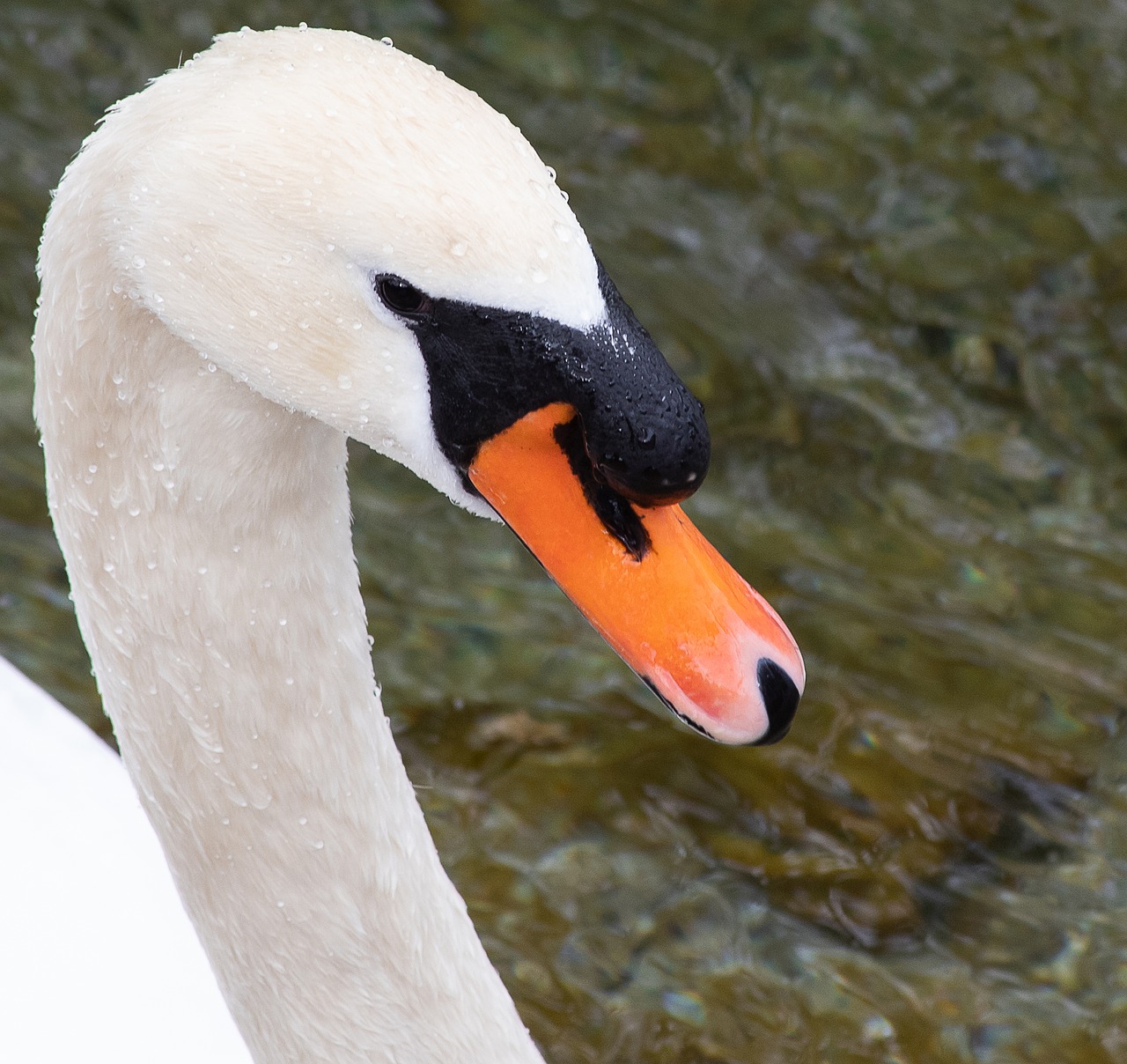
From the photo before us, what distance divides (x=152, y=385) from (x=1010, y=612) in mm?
2831

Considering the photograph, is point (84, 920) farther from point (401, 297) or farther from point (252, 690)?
point (401, 297)

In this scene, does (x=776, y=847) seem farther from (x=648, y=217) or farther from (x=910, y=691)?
(x=648, y=217)

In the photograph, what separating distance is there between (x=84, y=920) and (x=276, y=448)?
1441 mm

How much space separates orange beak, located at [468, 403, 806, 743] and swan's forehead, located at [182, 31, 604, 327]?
0.84ft

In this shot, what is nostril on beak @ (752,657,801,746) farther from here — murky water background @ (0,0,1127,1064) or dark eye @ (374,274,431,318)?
murky water background @ (0,0,1127,1064)

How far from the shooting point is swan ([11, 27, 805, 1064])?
6.00 feet

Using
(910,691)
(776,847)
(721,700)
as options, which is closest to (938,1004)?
(776,847)

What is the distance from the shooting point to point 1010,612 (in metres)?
4.41

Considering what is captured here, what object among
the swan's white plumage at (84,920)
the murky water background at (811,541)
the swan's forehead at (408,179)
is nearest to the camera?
the swan's forehead at (408,179)

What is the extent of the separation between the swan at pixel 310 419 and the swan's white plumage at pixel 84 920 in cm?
62

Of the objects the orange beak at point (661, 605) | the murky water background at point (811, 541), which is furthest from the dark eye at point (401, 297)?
the murky water background at point (811, 541)

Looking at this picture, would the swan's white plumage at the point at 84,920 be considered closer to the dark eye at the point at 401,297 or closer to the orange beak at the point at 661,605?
the orange beak at the point at 661,605

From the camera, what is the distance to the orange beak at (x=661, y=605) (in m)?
2.02

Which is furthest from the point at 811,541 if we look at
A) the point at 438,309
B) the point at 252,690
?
the point at 438,309
